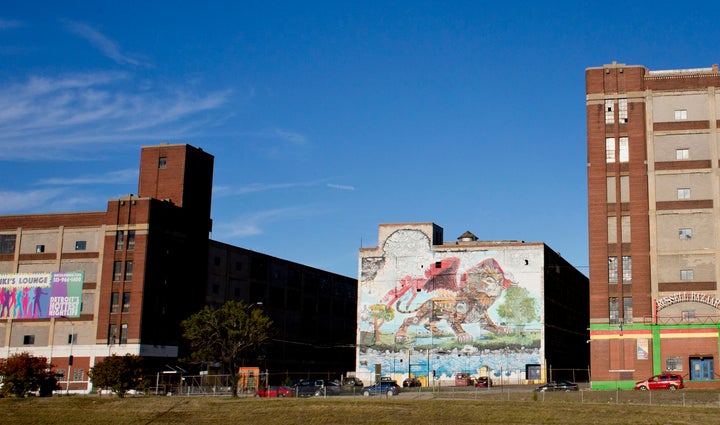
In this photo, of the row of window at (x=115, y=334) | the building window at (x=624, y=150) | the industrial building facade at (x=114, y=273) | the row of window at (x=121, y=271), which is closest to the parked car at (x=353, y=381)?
the industrial building facade at (x=114, y=273)

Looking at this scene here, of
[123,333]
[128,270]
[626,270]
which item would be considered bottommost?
[123,333]

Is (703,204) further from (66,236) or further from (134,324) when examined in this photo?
(66,236)

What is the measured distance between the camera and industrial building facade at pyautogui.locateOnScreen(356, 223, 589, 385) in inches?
4518

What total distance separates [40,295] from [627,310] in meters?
71.2

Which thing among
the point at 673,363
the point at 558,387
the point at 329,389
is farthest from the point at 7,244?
the point at 673,363

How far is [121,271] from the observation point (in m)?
112

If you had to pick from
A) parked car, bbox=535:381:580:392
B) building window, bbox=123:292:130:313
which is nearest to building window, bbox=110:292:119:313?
building window, bbox=123:292:130:313

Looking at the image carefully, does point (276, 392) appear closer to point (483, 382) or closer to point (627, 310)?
point (483, 382)

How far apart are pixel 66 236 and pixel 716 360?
3074 inches

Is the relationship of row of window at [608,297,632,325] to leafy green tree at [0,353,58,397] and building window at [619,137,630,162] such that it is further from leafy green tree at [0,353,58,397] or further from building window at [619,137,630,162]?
leafy green tree at [0,353,58,397]

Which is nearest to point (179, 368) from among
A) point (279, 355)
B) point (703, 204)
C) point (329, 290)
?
point (279, 355)

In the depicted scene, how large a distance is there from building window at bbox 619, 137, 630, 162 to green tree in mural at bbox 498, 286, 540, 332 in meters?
28.1

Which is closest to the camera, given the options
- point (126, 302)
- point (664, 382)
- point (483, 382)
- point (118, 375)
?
point (664, 382)

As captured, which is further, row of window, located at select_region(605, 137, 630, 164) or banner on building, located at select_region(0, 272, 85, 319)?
banner on building, located at select_region(0, 272, 85, 319)
